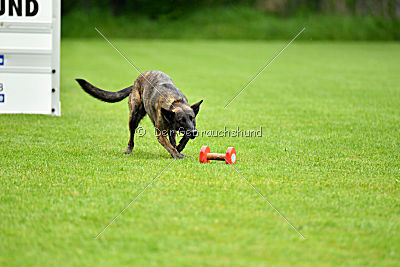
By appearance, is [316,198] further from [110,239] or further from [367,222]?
[110,239]

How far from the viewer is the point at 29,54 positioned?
10523 millimetres

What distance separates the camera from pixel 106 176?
618 centimetres

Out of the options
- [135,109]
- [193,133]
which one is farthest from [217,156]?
[135,109]

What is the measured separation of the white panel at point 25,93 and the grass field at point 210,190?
12.0 inches

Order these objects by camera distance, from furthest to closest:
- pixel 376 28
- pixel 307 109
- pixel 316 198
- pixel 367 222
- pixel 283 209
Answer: pixel 376 28 < pixel 307 109 < pixel 316 198 < pixel 283 209 < pixel 367 222

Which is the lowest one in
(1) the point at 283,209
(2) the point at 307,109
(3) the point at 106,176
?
(2) the point at 307,109

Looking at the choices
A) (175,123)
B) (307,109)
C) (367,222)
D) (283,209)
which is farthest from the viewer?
(307,109)

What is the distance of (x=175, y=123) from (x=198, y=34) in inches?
1365

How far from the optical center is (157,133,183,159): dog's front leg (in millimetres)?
6973

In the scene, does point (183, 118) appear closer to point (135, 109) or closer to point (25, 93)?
point (135, 109)

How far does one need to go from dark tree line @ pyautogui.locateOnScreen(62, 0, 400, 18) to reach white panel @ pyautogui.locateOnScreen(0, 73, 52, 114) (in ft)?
106

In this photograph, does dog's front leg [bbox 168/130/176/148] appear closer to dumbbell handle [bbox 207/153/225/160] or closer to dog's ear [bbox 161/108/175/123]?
dog's ear [bbox 161/108/175/123]

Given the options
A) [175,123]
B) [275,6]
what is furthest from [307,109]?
[275,6]

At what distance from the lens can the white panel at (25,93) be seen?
10562mm
